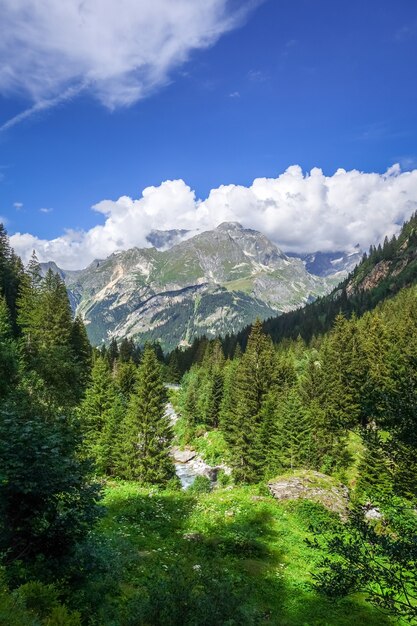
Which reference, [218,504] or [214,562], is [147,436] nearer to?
[218,504]

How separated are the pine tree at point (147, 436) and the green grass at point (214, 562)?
30.5 feet

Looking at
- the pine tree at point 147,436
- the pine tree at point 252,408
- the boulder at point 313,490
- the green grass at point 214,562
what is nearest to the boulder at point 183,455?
the pine tree at point 252,408

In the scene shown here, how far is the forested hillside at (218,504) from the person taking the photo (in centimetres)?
918

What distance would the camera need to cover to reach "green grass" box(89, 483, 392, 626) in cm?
889

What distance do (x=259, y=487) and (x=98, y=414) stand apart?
1119 inches

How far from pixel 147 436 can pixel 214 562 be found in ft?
80.7

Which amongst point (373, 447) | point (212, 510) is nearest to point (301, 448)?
point (212, 510)

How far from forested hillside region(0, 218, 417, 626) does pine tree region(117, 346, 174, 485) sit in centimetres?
17

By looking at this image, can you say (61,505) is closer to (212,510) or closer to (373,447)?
(373,447)

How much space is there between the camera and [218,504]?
86.1 feet

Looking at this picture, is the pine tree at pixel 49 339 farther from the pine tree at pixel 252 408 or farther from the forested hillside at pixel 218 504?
the pine tree at pixel 252 408

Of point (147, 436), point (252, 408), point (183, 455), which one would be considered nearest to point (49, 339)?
point (147, 436)

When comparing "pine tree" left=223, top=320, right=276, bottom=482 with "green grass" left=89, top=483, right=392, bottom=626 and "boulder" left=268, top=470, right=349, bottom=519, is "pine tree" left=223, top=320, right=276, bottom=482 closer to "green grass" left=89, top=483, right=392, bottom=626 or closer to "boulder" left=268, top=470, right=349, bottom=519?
"boulder" left=268, top=470, right=349, bottom=519

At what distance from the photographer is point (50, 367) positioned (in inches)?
1577
